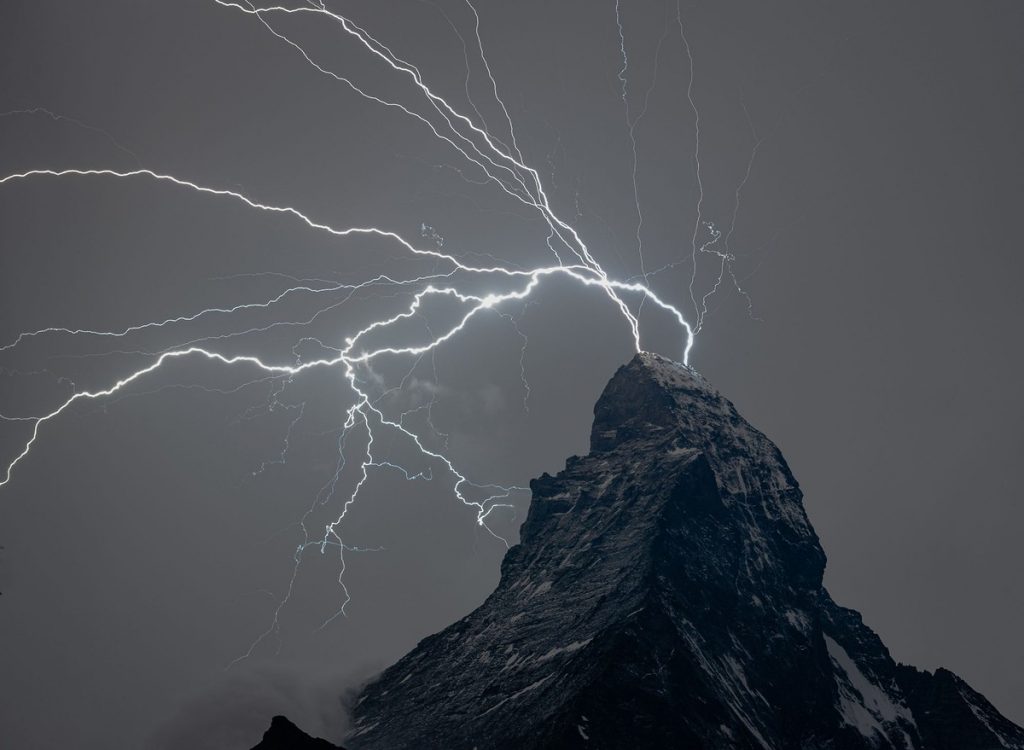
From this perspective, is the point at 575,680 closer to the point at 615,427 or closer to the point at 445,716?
the point at 445,716

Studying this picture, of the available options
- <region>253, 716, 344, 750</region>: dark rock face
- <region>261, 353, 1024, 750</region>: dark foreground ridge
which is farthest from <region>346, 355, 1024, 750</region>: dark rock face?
<region>253, 716, 344, 750</region>: dark rock face

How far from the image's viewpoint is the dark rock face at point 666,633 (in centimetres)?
5625

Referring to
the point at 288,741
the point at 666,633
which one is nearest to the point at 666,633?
the point at 666,633

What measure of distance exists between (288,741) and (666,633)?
1316 inches

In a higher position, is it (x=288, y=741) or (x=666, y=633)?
(x=666, y=633)

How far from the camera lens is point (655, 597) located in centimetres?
6419

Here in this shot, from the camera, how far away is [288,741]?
3441 cm

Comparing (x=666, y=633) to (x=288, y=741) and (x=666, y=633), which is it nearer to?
(x=666, y=633)

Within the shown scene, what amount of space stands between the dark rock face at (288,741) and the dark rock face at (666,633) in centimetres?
1951

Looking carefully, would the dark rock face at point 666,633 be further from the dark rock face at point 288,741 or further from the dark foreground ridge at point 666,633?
the dark rock face at point 288,741

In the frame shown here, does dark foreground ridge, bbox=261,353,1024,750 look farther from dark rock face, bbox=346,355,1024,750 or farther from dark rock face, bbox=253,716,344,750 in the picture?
dark rock face, bbox=253,716,344,750

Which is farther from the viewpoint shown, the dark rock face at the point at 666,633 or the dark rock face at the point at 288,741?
the dark rock face at the point at 666,633

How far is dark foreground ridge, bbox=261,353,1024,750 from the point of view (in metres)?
56.2

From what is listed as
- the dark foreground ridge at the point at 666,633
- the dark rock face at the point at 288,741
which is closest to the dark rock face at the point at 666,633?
the dark foreground ridge at the point at 666,633
